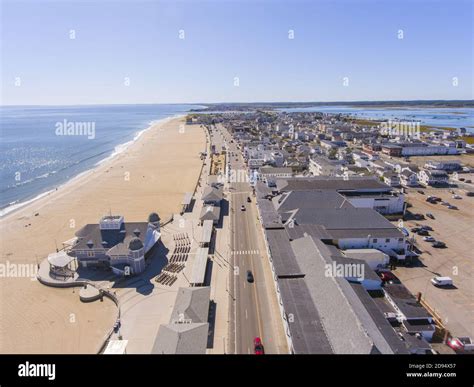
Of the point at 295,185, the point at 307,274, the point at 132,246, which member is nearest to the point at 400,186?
the point at 295,185

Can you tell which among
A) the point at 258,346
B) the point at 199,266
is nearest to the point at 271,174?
the point at 199,266

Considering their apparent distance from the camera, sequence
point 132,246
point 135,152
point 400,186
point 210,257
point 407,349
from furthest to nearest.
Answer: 1. point 135,152
2. point 400,186
3. point 210,257
4. point 132,246
5. point 407,349

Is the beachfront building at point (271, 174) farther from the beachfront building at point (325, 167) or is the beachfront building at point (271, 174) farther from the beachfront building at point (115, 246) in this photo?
the beachfront building at point (115, 246)

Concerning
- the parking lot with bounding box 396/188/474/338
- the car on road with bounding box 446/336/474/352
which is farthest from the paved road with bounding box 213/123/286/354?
the parking lot with bounding box 396/188/474/338

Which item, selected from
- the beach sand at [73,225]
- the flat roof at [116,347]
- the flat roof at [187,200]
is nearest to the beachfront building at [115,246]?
the beach sand at [73,225]

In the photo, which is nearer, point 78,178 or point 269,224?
point 269,224

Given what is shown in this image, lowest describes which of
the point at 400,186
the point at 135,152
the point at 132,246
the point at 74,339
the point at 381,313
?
the point at 74,339

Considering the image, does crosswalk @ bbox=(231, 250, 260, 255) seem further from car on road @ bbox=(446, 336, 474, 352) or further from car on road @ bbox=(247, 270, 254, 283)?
car on road @ bbox=(446, 336, 474, 352)

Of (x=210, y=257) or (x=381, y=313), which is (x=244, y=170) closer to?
(x=210, y=257)
